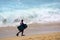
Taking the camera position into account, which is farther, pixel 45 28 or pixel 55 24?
pixel 55 24

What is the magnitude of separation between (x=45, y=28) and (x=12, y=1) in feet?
34.7

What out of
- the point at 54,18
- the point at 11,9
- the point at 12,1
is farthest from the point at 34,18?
the point at 12,1

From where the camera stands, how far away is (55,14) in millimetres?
27562

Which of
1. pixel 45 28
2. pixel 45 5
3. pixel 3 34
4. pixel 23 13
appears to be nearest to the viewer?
pixel 3 34

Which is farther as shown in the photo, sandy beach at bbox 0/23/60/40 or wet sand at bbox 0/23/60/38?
wet sand at bbox 0/23/60/38

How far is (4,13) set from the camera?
2850cm

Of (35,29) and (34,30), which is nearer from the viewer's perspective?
(34,30)

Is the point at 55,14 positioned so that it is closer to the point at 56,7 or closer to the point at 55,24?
the point at 56,7

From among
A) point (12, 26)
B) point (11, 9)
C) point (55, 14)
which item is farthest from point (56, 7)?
point (12, 26)

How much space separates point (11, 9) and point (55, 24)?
23.5 feet

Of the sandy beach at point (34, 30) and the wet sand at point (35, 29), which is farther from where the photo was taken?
the wet sand at point (35, 29)

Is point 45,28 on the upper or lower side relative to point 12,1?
lower

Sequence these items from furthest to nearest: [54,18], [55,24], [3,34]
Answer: [54,18], [55,24], [3,34]

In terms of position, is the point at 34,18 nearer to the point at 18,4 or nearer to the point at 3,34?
the point at 18,4
